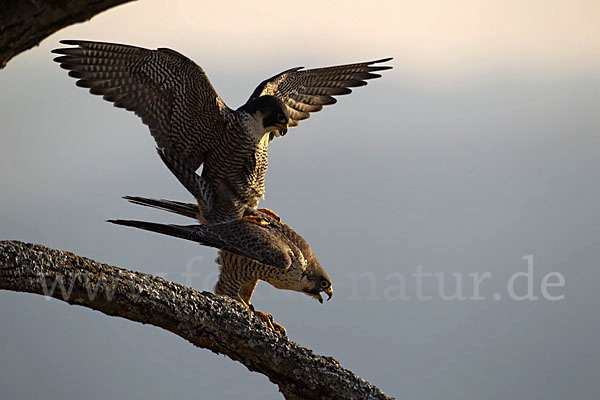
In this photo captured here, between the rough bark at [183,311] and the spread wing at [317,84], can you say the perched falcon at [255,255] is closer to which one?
the rough bark at [183,311]

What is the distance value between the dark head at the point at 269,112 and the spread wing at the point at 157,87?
254mm

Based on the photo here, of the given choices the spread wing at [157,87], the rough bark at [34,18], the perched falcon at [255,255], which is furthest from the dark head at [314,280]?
the rough bark at [34,18]

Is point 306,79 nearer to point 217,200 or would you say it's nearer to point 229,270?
point 217,200

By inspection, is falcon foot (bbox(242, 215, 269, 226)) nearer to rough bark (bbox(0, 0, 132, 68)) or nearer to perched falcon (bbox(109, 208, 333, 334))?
perched falcon (bbox(109, 208, 333, 334))

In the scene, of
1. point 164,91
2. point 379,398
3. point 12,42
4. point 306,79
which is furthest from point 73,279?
point 306,79

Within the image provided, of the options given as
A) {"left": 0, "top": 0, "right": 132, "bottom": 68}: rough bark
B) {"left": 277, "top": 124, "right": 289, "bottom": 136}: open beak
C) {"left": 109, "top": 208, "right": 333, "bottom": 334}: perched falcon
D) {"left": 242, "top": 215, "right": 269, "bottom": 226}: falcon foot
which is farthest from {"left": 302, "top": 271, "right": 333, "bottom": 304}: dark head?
{"left": 0, "top": 0, "right": 132, "bottom": 68}: rough bark

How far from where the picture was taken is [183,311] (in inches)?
131

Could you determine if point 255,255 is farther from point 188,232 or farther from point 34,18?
point 34,18

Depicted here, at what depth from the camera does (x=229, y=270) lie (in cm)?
519

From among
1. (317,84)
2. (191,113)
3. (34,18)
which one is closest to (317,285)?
(191,113)

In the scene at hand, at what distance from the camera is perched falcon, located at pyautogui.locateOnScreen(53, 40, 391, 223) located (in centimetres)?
516

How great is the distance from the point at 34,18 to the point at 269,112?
10.8 feet

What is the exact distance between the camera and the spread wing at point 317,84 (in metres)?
6.16

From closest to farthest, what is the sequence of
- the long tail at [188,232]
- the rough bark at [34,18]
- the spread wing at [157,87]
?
the rough bark at [34,18] < the long tail at [188,232] < the spread wing at [157,87]
